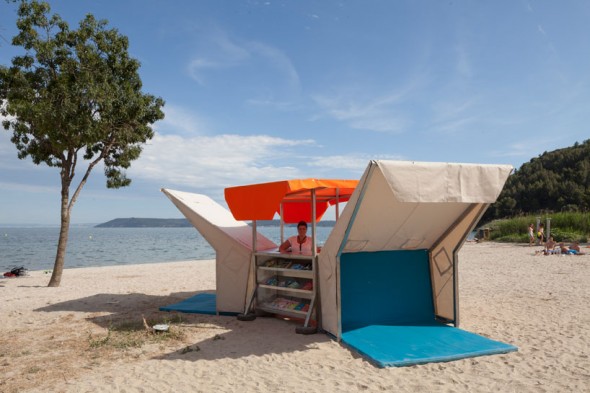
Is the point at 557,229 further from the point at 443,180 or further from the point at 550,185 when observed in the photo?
the point at 550,185

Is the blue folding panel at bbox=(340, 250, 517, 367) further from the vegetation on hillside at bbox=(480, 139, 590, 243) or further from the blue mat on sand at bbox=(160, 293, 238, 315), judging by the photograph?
the vegetation on hillside at bbox=(480, 139, 590, 243)

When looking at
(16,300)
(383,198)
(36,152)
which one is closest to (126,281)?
(16,300)

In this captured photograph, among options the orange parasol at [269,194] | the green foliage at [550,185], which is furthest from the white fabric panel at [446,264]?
the green foliage at [550,185]

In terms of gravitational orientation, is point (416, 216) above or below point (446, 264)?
above

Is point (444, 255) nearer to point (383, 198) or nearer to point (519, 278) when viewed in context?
point (383, 198)

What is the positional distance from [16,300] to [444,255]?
370 inches

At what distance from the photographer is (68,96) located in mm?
12047

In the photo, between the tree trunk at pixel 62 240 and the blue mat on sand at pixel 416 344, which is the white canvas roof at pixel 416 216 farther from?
the tree trunk at pixel 62 240

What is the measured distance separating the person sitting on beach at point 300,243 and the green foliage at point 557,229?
77.0 ft

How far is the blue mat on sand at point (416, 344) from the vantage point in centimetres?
529

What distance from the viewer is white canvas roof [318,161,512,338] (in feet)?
17.0

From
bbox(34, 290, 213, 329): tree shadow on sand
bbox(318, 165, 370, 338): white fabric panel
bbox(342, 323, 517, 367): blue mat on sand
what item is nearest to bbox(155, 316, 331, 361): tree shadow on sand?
bbox(318, 165, 370, 338): white fabric panel

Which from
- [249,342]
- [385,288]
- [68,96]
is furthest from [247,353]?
[68,96]

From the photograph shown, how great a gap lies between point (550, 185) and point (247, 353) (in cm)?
6652
